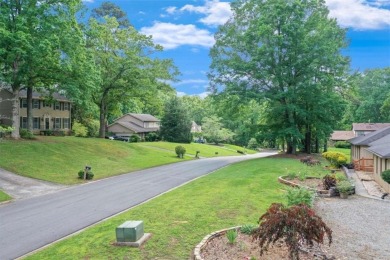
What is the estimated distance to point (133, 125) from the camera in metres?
77.9

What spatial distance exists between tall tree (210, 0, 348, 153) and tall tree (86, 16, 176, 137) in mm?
8894

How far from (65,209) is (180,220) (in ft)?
23.9

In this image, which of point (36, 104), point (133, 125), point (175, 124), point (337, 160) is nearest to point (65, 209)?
point (337, 160)

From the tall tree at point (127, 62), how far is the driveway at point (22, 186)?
2389 cm

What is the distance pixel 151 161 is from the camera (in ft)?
138

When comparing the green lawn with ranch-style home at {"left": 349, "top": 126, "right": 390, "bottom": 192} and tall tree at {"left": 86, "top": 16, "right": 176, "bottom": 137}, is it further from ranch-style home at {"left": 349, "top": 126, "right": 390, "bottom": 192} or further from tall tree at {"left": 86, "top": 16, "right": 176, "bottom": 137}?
ranch-style home at {"left": 349, "top": 126, "right": 390, "bottom": 192}

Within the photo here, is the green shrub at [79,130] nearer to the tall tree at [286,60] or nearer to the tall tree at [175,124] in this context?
the tall tree at [175,124]

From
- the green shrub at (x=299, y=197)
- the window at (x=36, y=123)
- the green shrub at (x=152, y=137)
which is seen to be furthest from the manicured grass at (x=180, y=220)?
the green shrub at (x=152, y=137)

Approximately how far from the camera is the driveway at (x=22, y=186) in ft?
73.9

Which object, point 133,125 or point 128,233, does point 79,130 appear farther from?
point 128,233

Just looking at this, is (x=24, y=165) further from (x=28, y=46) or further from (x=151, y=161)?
(x=151, y=161)

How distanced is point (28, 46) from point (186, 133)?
45177mm

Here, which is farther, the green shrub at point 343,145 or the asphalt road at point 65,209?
the green shrub at point 343,145

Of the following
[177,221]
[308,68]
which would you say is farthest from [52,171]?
[308,68]
